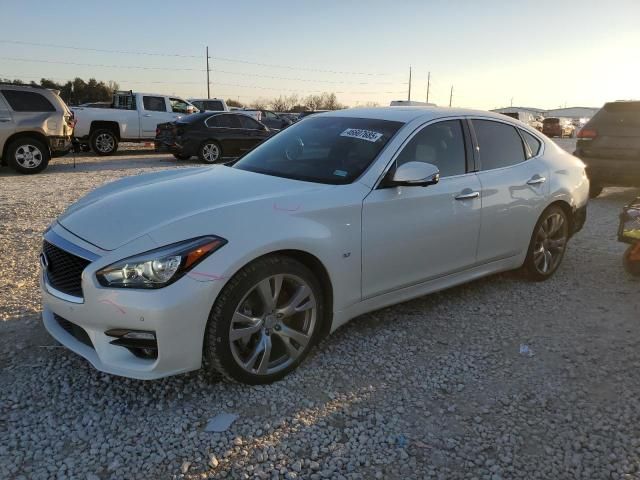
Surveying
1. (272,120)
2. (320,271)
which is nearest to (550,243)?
(320,271)

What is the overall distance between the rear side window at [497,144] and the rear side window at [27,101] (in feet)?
33.4

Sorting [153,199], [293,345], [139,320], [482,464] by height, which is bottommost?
[482,464]

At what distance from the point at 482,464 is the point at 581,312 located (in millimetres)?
2352

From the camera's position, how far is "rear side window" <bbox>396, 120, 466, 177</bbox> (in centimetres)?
375

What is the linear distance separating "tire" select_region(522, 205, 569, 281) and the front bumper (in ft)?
10.6

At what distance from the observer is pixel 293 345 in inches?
125

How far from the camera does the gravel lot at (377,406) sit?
8.05ft

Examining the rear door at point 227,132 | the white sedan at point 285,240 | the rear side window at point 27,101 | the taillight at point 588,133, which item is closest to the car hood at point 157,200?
the white sedan at point 285,240

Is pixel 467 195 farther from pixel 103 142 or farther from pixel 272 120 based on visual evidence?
pixel 272 120

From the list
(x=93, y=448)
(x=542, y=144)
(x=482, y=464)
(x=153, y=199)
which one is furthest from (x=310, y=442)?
(x=542, y=144)

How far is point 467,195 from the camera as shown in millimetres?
3961

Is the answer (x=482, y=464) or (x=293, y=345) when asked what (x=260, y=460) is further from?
(x=482, y=464)

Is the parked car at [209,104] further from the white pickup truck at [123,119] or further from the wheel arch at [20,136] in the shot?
the wheel arch at [20,136]

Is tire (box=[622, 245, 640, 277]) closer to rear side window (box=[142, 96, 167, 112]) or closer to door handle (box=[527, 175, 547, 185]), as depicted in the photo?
door handle (box=[527, 175, 547, 185])
